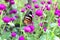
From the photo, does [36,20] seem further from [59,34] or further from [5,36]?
[5,36]

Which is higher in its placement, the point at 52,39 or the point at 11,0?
the point at 11,0

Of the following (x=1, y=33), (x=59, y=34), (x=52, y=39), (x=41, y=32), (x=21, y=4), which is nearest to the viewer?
(x=52, y=39)

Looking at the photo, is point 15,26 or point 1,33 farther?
point 15,26

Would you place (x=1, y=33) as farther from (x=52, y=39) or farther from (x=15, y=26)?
(x=52, y=39)

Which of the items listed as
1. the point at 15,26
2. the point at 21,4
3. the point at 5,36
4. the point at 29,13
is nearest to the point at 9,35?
the point at 5,36

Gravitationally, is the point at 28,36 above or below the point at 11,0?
below

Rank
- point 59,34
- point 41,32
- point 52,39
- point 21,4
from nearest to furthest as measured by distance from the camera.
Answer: point 52,39
point 41,32
point 59,34
point 21,4

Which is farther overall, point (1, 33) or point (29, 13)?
point (29, 13)

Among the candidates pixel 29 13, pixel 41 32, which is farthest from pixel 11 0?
pixel 41 32

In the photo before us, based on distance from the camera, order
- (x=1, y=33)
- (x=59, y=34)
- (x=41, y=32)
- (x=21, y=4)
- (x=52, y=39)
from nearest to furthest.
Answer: (x=52, y=39), (x=1, y=33), (x=41, y=32), (x=59, y=34), (x=21, y=4)
